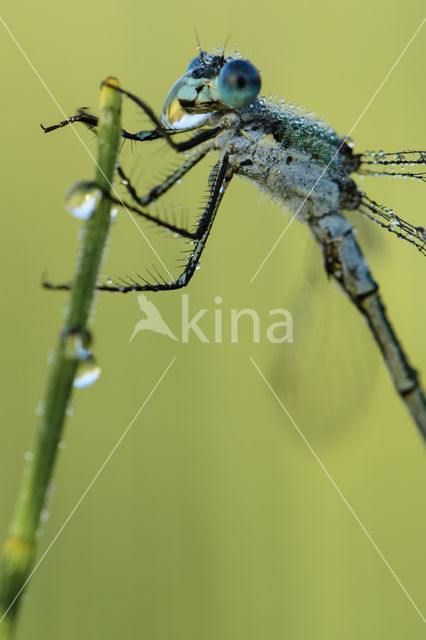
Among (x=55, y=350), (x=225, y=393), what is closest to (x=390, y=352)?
(x=225, y=393)

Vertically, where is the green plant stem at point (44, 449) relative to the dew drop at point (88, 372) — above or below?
below

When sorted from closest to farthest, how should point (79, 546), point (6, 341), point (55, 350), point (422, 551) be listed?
point (55, 350) → point (79, 546) → point (6, 341) → point (422, 551)

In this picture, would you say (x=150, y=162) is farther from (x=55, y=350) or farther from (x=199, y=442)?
(x=55, y=350)

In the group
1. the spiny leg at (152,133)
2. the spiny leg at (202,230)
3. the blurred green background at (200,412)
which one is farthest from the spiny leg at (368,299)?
the spiny leg at (152,133)

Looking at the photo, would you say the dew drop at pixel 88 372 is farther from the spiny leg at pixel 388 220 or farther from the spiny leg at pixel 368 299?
the spiny leg at pixel 388 220

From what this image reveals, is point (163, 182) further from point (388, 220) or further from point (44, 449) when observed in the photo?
point (44, 449)
